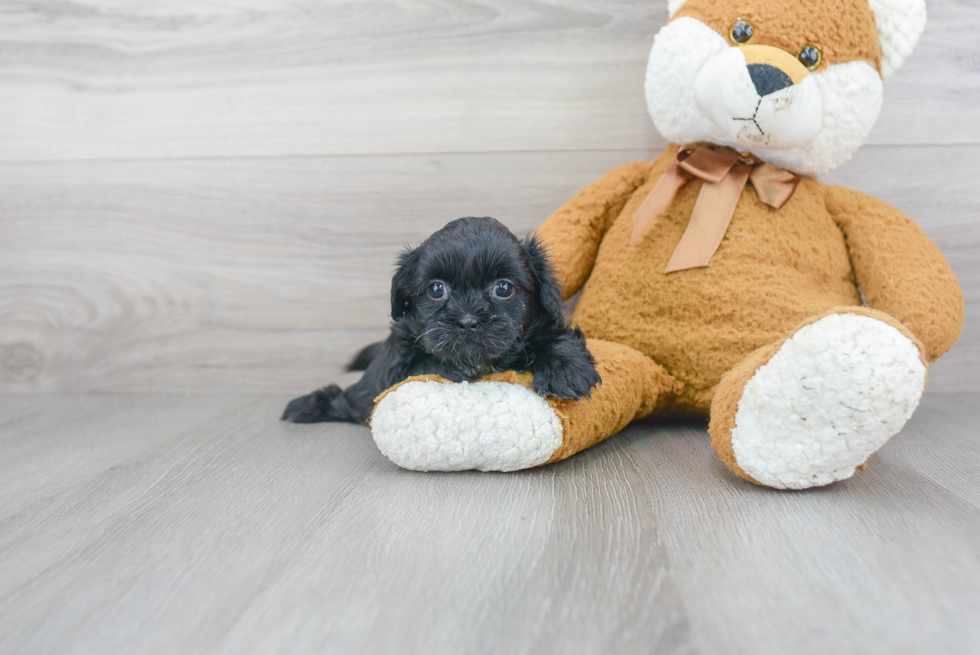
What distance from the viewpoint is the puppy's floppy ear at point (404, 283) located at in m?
0.97

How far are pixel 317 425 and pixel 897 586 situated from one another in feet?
3.22

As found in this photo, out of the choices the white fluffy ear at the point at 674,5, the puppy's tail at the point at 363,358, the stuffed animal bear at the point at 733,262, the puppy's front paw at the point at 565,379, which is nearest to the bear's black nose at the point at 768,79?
the stuffed animal bear at the point at 733,262

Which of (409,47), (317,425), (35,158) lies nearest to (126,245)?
(35,158)

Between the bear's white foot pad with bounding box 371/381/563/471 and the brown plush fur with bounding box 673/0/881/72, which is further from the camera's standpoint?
the brown plush fur with bounding box 673/0/881/72

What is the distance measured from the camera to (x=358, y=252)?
1.48 metres

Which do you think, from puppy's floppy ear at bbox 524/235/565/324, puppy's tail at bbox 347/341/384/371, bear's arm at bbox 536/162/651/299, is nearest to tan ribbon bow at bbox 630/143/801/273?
bear's arm at bbox 536/162/651/299

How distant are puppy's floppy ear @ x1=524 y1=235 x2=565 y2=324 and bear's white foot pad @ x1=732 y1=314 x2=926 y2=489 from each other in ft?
0.95

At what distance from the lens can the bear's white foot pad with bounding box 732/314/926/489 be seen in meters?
0.74

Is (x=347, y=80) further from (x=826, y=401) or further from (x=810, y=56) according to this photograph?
(x=826, y=401)

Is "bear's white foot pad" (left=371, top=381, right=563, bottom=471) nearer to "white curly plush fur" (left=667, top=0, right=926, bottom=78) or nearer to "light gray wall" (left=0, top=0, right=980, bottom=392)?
"light gray wall" (left=0, top=0, right=980, bottom=392)

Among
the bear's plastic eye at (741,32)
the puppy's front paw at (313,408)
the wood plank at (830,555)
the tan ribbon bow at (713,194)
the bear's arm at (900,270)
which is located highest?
the bear's plastic eye at (741,32)

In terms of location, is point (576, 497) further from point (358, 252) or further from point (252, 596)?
point (358, 252)

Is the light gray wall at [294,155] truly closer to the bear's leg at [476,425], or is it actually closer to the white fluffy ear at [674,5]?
the white fluffy ear at [674,5]

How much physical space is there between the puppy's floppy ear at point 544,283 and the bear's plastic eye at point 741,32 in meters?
0.46
